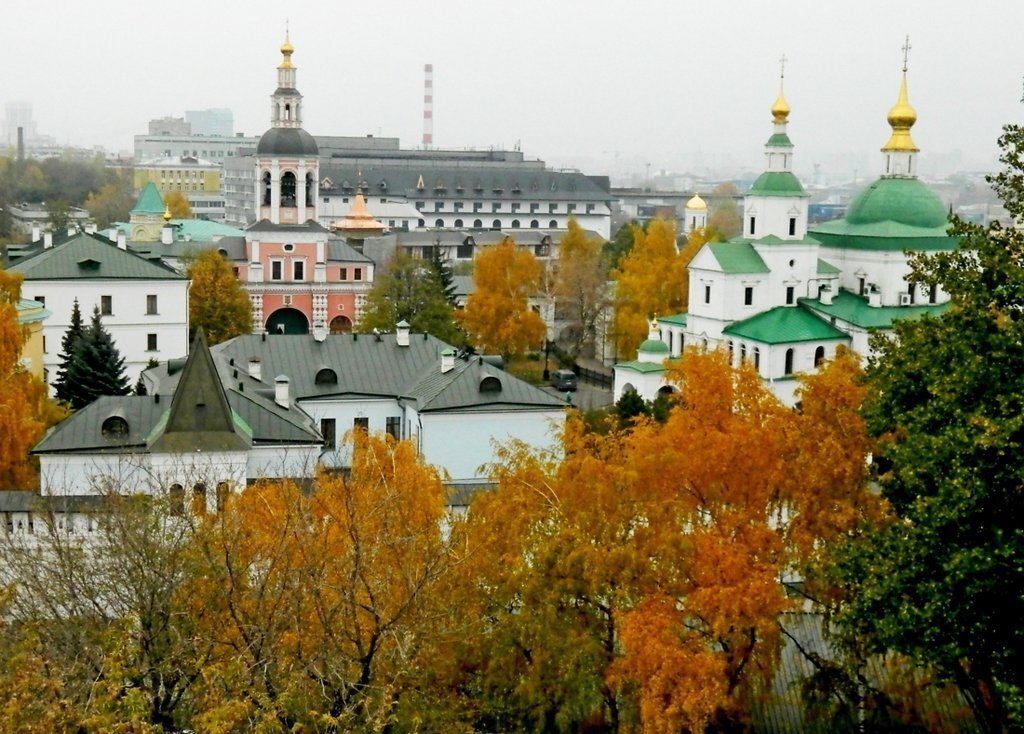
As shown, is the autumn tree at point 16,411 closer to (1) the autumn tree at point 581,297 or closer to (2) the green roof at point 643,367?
(2) the green roof at point 643,367

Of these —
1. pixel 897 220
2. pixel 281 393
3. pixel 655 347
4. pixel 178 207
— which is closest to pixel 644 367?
pixel 655 347

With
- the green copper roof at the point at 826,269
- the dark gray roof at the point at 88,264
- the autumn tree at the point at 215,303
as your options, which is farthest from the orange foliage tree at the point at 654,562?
the autumn tree at the point at 215,303

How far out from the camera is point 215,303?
45094mm

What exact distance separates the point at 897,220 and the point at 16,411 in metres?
27.0

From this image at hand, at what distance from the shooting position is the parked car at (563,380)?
43500mm

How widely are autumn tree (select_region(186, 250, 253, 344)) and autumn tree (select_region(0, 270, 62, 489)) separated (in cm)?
1732

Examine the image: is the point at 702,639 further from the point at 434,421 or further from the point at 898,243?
the point at 898,243

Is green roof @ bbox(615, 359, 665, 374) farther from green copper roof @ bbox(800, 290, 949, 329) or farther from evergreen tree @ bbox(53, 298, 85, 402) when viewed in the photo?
evergreen tree @ bbox(53, 298, 85, 402)

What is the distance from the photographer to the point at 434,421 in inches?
1041

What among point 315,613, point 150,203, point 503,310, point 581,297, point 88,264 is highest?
point 150,203

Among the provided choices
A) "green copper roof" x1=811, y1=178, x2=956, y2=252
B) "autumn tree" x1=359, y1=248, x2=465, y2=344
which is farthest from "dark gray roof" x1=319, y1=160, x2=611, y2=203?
"green copper roof" x1=811, y1=178, x2=956, y2=252

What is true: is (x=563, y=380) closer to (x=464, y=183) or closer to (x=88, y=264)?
(x=88, y=264)

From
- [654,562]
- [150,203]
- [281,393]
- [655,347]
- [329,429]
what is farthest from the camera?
[150,203]

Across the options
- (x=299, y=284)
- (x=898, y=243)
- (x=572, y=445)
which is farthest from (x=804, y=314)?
(x=572, y=445)
